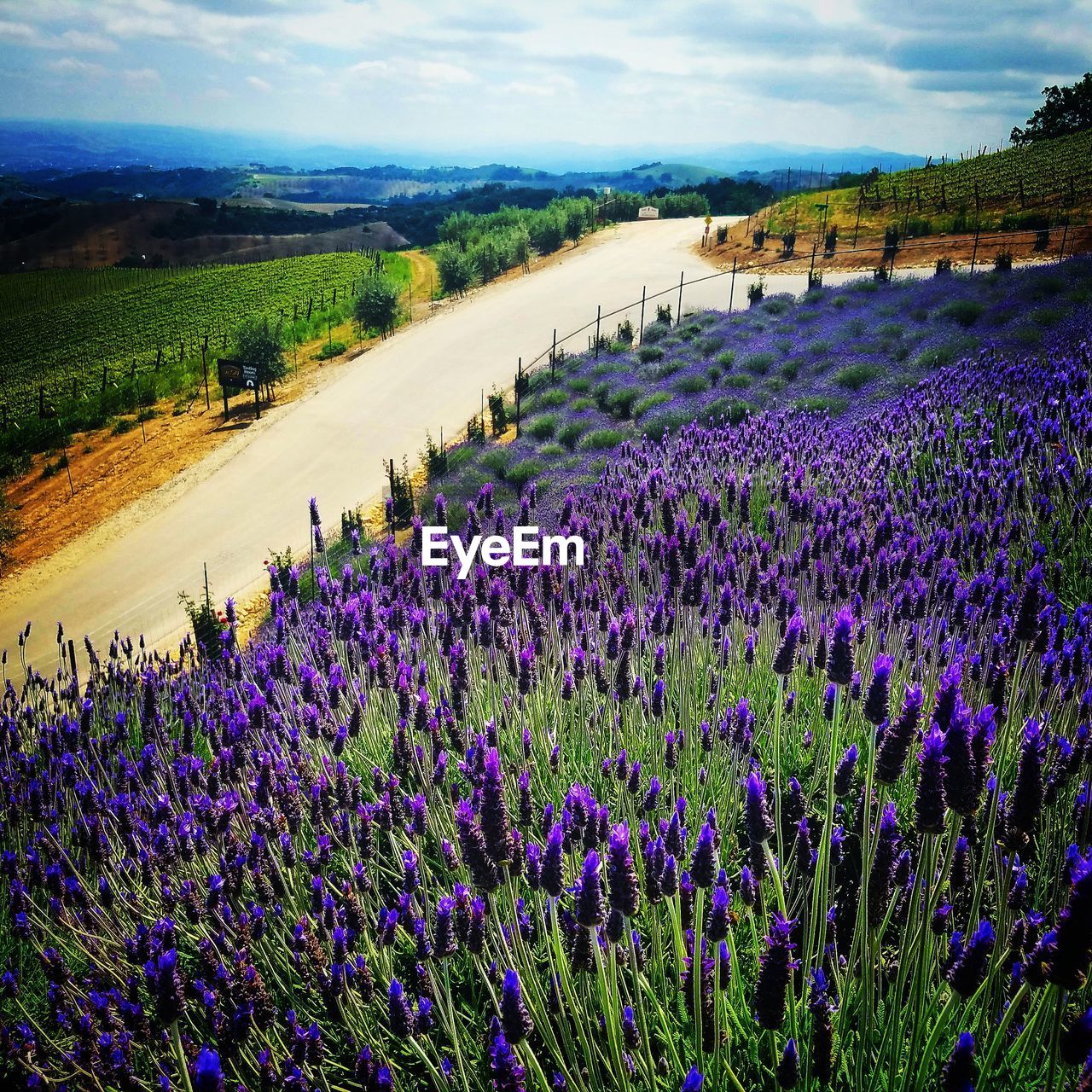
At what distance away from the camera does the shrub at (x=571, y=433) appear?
14602mm

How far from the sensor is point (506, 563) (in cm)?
548

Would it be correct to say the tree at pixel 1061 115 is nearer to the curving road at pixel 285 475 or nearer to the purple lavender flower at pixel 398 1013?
the curving road at pixel 285 475

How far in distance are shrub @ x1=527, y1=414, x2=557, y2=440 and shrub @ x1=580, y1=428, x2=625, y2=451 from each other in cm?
162

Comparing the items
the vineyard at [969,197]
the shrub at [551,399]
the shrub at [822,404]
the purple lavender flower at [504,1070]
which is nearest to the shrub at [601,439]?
the shrub at [822,404]

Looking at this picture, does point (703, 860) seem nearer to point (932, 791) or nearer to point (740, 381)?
point (932, 791)

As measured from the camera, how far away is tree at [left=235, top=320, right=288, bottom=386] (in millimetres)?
24000

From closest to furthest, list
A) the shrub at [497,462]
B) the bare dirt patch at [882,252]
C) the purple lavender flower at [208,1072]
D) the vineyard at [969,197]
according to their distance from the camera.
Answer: the purple lavender flower at [208,1072] < the shrub at [497,462] < the bare dirt patch at [882,252] < the vineyard at [969,197]

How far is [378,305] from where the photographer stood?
29.0 meters

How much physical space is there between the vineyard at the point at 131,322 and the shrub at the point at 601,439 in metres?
15.9

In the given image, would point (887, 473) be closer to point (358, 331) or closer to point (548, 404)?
point (548, 404)

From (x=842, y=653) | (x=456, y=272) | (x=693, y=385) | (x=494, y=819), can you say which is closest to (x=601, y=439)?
(x=693, y=385)

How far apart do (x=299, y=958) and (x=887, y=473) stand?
6.63m

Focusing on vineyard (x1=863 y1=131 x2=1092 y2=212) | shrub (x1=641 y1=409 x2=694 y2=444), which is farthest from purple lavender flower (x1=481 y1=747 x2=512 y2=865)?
vineyard (x1=863 y1=131 x2=1092 y2=212)

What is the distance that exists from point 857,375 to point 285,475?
1266cm
